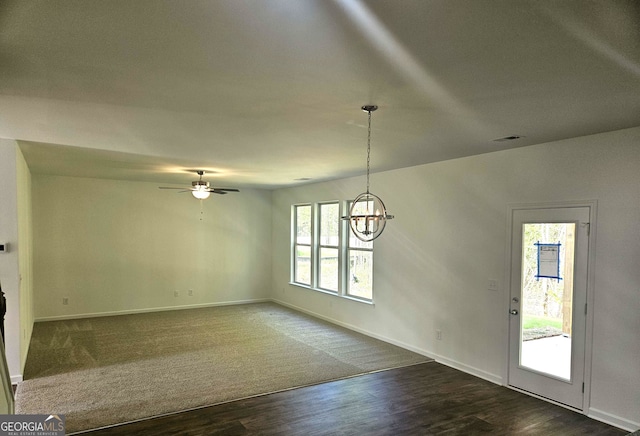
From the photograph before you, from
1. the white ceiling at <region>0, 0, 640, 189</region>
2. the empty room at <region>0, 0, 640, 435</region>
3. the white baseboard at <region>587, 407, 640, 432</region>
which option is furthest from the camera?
the white baseboard at <region>587, 407, 640, 432</region>

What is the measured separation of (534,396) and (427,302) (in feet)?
5.50

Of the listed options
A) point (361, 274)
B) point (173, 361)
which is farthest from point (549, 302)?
point (173, 361)

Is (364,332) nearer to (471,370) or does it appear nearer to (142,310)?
(471,370)

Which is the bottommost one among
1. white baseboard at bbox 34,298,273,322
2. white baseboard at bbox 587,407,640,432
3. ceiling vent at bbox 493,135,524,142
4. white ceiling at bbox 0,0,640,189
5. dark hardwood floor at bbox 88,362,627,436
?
white baseboard at bbox 34,298,273,322

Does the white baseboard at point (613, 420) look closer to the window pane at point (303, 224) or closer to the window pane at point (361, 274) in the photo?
the window pane at point (361, 274)

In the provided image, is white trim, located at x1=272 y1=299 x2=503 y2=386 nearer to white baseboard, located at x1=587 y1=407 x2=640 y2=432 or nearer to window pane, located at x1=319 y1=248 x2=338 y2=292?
window pane, located at x1=319 y1=248 x2=338 y2=292

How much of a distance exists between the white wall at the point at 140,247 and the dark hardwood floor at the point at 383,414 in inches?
194

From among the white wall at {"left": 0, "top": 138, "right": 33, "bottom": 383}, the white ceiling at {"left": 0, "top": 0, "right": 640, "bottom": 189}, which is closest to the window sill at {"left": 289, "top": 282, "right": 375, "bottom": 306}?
the white ceiling at {"left": 0, "top": 0, "right": 640, "bottom": 189}

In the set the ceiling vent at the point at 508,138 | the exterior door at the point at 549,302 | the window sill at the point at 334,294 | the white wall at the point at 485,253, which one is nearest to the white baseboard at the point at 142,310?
the window sill at the point at 334,294

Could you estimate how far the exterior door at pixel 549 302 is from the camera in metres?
3.78

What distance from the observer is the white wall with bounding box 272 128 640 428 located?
347 centimetres

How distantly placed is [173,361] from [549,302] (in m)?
4.45

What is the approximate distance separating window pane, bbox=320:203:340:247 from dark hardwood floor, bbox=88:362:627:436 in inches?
136

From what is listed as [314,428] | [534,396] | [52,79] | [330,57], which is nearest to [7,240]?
[52,79]
